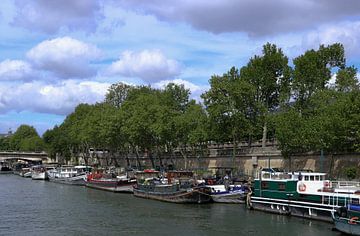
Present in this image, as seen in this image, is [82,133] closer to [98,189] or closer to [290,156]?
[98,189]

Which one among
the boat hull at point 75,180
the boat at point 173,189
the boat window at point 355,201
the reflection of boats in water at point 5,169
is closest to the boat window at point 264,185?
the boat at point 173,189

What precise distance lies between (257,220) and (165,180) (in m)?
24.4

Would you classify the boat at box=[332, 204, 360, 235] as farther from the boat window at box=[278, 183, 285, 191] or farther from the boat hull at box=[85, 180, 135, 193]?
the boat hull at box=[85, 180, 135, 193]

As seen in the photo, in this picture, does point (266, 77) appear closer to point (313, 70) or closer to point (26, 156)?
point (313, 70)

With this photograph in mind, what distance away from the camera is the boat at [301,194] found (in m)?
46.1

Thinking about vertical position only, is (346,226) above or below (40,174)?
below

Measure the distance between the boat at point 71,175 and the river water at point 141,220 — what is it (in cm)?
3689

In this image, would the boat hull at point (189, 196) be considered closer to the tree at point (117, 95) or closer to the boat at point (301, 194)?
the boat at point (301, 194)

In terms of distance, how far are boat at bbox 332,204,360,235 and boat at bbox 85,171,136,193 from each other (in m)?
42.7

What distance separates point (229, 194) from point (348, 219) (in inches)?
863

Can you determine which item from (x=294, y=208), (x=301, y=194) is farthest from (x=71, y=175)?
(x=301, y=194)

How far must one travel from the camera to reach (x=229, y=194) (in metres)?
61.3

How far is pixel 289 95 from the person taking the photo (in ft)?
286

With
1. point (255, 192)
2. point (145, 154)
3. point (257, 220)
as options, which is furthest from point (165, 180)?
point (145, 154)
